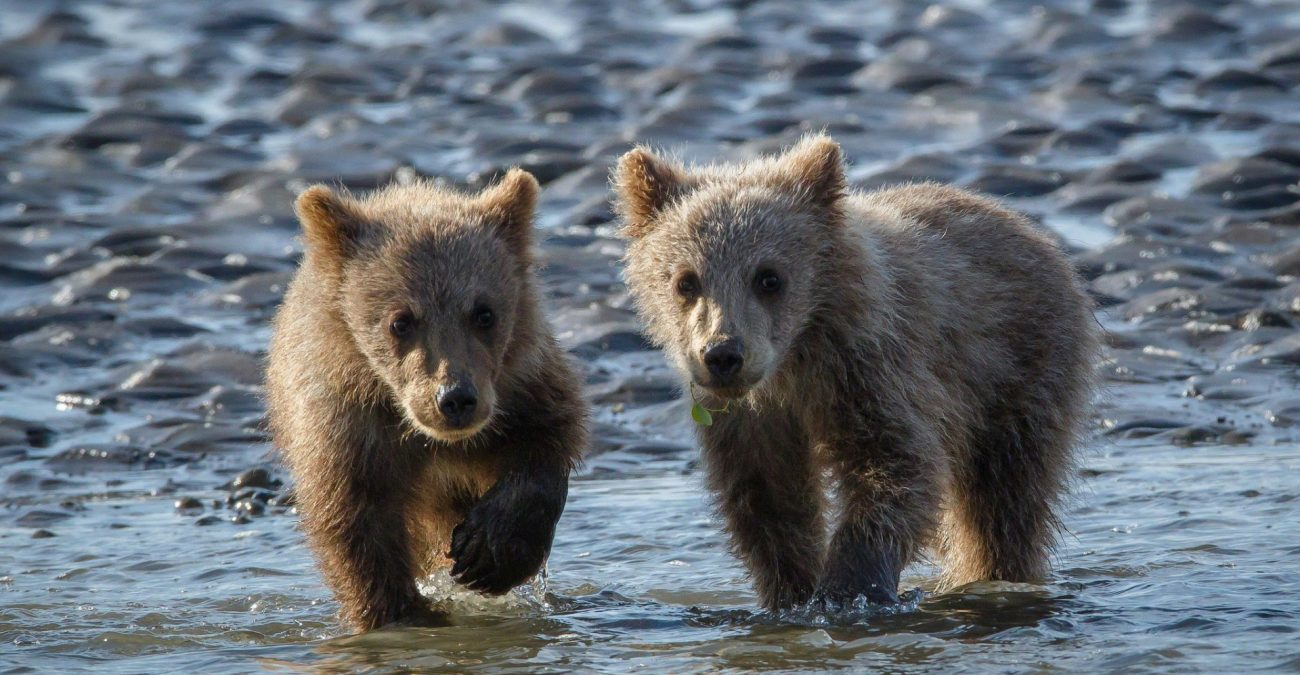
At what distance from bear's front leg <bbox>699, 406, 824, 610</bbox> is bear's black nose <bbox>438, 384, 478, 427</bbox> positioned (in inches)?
48.8

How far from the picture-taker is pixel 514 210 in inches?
315

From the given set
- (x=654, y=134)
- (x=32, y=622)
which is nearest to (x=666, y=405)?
(x=32, y=622)

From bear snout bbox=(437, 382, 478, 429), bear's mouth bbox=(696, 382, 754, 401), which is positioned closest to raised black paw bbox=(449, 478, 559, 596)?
bear snout bbox=(437, 382, 478, 429)

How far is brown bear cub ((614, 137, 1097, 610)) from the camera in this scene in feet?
24.9

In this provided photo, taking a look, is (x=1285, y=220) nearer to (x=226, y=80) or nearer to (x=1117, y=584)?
(x=1117, y=584)

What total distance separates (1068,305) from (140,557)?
14.5 feet

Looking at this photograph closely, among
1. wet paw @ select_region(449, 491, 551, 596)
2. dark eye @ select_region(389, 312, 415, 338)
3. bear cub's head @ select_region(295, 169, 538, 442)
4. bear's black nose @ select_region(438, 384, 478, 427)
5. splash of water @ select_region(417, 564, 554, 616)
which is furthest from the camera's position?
splash of water @ select_region(417, 564, 554, 616)

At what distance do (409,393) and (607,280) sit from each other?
6520mm

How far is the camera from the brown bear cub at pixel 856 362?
7578 millimetres

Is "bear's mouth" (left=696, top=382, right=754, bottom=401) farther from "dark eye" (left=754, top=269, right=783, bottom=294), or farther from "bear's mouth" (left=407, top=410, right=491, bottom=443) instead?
"bear's mouth" (left=407, top=410, right=491, bottom=443)

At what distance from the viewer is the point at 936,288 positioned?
8.21 m

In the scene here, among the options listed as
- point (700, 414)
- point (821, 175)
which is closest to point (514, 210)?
point (700, 414)

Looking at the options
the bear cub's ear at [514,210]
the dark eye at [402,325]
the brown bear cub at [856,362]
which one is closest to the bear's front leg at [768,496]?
the brown bear cub at [856,362]

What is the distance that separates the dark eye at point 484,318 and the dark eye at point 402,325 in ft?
0.79
